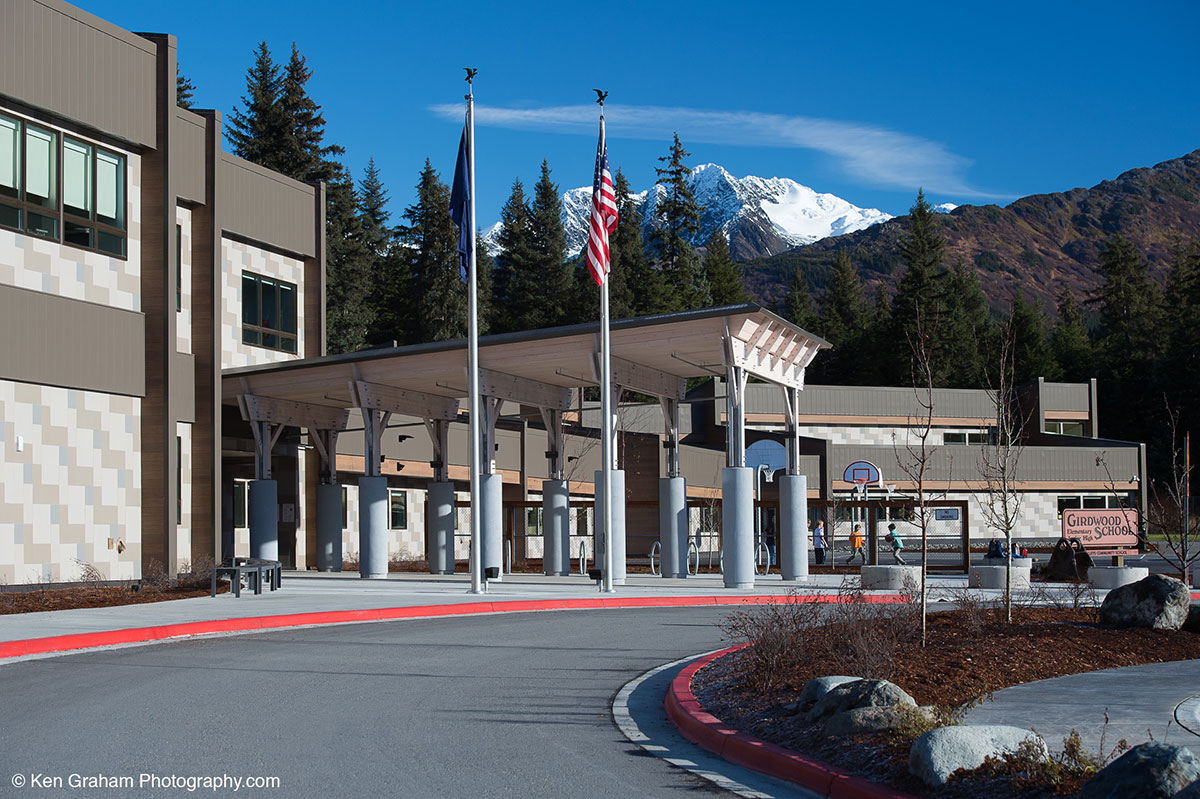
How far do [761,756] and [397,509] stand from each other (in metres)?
41.1

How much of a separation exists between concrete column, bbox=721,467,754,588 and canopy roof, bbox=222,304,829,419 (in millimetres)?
2591

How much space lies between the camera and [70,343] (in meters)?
25.5

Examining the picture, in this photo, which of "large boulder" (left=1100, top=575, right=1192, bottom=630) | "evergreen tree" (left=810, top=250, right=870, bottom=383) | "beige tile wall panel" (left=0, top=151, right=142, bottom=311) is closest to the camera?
"large boulder" (left=1100, top=575, right=1192, bottom=630)

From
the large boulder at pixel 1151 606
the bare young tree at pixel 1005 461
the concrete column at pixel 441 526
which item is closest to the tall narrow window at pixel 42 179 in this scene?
the concrete column at pixel 441 526

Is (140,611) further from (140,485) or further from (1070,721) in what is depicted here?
(1070,721)

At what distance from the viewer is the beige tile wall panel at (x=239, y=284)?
3472 cm

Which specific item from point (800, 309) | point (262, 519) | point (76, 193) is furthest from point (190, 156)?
point (800, 309)

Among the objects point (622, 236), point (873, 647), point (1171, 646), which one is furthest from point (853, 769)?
point (622, 236)

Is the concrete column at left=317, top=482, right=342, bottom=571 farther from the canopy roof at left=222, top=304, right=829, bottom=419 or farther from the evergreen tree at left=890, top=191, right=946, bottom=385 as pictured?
the evergreen tree at left=890, top=191, right=946, bottom=385

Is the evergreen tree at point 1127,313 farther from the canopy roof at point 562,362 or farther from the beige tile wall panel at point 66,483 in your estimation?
the beige tile wall panel at point 66,483

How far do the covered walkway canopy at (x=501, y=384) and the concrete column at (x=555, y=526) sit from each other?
1.8 inches

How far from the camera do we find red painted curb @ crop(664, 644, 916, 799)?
24.7 ft

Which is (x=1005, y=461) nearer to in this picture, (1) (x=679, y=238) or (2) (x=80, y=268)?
(2) (x=80, y=268)

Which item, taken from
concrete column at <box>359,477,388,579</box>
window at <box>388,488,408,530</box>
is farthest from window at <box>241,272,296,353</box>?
window at <box>388,488,408,530</box>
